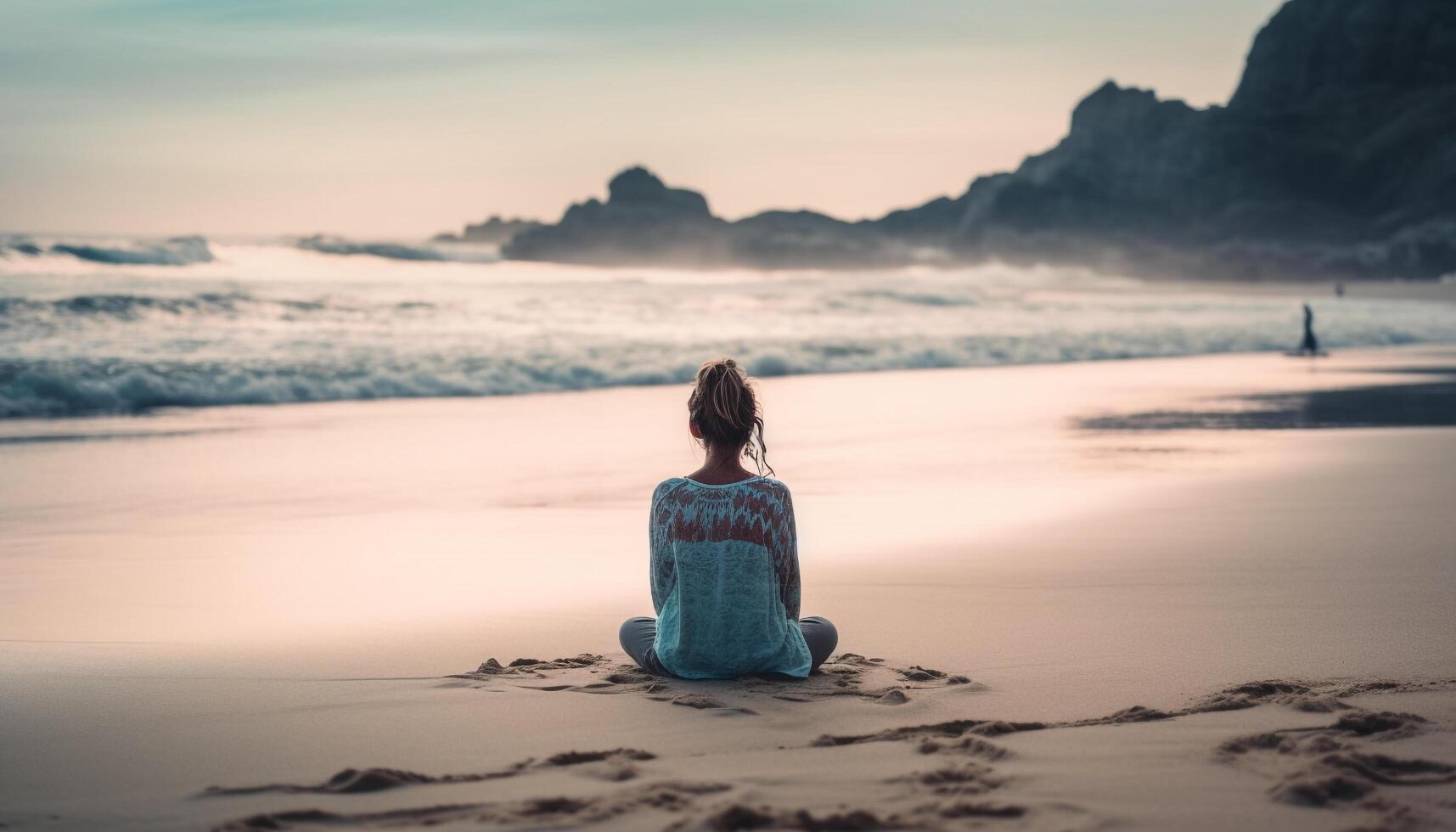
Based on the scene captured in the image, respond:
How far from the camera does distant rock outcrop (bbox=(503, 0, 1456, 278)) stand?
10719 centimetres

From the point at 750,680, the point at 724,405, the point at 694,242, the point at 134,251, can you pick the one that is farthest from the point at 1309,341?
the point at 694,242

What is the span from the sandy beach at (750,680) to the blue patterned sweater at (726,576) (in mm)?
135

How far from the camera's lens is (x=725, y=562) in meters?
4.62

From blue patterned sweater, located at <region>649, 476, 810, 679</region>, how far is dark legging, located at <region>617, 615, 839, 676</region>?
7cm

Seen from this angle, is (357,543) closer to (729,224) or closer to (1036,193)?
(729,224)

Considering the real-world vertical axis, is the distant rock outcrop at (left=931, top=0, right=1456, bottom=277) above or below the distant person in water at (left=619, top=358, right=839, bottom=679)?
above

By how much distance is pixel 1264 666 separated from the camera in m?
4.75

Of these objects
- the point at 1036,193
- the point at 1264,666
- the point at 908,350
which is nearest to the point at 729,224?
the point at 1036,193

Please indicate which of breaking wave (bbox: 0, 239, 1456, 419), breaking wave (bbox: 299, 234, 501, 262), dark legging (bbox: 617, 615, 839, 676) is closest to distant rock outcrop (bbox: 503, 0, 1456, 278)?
breaking wave (bbox: 299, 234, 501, 262)

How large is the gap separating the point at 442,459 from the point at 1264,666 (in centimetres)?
827

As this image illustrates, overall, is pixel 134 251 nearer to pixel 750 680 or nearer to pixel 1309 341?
pixel 1309 341

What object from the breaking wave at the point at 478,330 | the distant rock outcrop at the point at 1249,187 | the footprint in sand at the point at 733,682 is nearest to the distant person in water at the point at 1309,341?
the breaking wave at the point at 478,330

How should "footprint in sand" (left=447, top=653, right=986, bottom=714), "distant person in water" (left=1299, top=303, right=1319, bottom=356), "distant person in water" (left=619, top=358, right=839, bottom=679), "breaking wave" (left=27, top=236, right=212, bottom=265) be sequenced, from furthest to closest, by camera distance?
1. "breaking wave" (left=27, top=236, right=212, bottom=265)
2. "distant person in water" (left=1299, top=303, right=1319, bottom=356)
3. "distant person in water" (left=619, top=358, right=839, bottom=679)
4. "footprint in sand" (left=447, top=653, right=986, bottom=714)

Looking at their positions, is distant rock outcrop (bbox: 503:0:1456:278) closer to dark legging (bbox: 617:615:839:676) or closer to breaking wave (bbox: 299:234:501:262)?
breaking wave (bbox: 299:234:501:262)
